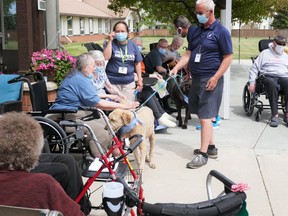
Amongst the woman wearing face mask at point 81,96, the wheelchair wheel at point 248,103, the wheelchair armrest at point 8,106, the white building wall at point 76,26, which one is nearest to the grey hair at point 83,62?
the woman wearing face mask at point 81,96

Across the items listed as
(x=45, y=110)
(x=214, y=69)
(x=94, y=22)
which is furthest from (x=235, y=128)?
(x=94, y=22)

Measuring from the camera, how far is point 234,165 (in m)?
4.85

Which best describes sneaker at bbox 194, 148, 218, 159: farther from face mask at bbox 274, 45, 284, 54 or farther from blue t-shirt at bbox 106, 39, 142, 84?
face mask at bbox 274, 45, 284, 54

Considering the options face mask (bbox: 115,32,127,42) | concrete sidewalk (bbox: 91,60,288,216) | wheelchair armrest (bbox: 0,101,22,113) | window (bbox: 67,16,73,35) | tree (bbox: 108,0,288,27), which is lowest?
concrete sidewalk (bbox: 91,60,288,216)

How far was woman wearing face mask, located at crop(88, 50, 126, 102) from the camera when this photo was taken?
5.12 metres

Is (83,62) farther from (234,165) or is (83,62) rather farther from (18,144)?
(18,144)

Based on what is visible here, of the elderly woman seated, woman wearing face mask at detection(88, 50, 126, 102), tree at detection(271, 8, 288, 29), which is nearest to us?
the elderly woman seated

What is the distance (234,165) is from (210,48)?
1.38m

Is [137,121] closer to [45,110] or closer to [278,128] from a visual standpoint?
[45,110]

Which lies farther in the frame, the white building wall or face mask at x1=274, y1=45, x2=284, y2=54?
the white building wall

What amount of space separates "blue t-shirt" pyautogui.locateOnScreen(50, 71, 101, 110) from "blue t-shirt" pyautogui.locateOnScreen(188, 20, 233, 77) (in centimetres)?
126

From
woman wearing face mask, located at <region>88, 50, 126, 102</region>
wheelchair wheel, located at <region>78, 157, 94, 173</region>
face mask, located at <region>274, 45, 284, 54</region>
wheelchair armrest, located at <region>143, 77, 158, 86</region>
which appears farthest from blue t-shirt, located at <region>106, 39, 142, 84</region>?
face mask, located at <region>274, 45, 284, 54</region>

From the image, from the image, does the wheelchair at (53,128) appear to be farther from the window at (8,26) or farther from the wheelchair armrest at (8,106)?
the window at (8,26)

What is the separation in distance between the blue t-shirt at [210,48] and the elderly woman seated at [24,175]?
2.95 meters
